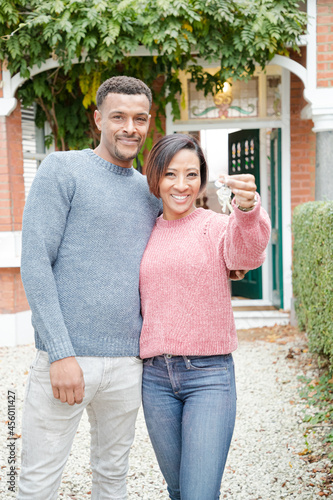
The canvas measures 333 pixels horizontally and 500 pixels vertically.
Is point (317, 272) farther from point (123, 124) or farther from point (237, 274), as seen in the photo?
point (123, 124)

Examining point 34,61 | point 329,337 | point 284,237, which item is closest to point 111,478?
point 329,337

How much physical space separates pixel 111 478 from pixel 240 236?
1111 millimetres

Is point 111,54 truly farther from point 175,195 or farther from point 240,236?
point 240,236

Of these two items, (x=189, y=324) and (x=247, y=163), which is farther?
(x=247, y=163)

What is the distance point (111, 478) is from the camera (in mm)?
2084

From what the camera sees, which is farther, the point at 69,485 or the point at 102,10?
the point at 102,10

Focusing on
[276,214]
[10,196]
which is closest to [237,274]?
[10,196]

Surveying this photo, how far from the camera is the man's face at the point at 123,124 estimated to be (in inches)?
79.4

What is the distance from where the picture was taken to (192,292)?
1.90 m

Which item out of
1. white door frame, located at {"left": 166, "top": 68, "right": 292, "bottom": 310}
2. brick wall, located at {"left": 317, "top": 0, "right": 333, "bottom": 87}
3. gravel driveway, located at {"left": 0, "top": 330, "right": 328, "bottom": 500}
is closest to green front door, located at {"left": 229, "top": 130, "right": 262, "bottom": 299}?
white door frame, located at {"left": 166, "top": 68, "right": 292, "bottom": 310}

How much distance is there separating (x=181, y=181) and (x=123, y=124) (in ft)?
1.05

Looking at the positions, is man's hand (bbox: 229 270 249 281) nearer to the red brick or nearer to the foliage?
the foliage

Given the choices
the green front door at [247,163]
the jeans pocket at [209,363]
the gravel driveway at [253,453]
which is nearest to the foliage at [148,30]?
the green front door at [247,163]

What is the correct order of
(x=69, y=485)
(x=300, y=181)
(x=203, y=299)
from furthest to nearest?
(x=300, y=181) < (x=69, y=485) < (x=203, y=299)
